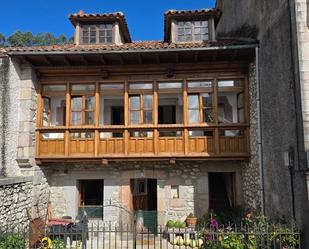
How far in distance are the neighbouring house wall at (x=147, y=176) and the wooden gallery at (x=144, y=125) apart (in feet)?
0.11

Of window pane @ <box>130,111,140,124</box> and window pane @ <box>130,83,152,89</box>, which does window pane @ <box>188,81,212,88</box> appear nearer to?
window pane @ <box>130,83,152,89</box>

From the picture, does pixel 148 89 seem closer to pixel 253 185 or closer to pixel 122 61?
pixel 122 61

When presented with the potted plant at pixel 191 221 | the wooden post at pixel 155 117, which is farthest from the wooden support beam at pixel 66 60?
the potted plant at pixel 191 221

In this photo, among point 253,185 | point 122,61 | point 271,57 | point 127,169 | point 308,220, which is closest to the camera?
point 308,220

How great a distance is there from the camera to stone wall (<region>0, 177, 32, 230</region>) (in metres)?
7.76

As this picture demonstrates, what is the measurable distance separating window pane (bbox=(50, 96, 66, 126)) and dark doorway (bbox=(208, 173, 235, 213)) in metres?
6.12

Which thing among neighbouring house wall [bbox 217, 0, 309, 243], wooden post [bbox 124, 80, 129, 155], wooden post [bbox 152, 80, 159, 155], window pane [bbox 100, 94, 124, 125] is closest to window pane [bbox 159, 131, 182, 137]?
wooden post [bbox 152, 80, 159, 155]

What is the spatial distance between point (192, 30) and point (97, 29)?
12.0 ft

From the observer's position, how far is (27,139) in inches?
359

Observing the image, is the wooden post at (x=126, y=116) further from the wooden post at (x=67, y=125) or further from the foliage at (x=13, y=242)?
the foliage at (x=13, y=242)

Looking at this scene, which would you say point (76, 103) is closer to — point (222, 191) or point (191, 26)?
point (191, 26)

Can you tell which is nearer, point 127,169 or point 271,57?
point 271,57

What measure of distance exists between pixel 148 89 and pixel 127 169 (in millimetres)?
2850

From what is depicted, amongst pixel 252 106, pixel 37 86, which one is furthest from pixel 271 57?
pixel 37 86
